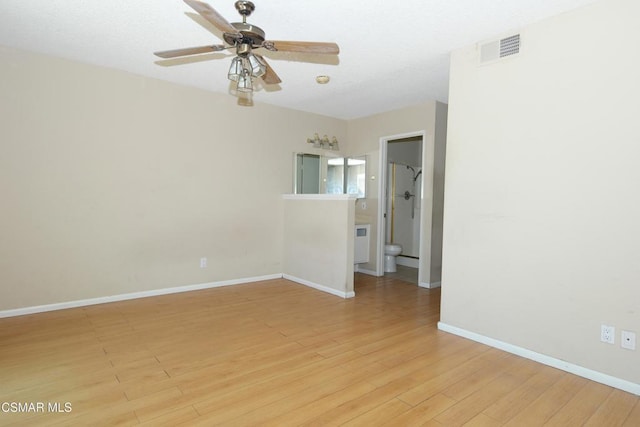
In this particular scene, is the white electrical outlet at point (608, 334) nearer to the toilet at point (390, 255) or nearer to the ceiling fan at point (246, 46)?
the ceiling fan at point (246, 46)

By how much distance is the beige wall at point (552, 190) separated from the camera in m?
2.25

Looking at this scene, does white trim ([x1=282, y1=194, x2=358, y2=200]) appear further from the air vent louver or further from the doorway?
the air vent louver

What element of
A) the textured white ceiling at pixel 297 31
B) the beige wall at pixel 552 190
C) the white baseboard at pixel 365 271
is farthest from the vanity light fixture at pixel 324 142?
the beige wall at pixel 552 190

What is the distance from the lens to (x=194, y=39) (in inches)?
120

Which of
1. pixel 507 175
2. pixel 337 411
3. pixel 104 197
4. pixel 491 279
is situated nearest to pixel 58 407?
pixel 337 411

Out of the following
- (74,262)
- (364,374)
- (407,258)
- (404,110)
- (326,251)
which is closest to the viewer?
(364,374)

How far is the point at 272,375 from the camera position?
2346mm

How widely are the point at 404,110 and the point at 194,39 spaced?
3140 millimetres

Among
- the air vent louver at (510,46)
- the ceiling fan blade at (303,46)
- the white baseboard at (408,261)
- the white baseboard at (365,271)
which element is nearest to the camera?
the ceiling fan blade at (303,46)

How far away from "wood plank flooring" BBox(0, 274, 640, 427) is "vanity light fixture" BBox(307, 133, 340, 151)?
2.96m

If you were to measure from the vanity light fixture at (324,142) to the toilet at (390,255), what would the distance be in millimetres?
1885

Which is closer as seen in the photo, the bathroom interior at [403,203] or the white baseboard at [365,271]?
the white baseboard at [365,271]

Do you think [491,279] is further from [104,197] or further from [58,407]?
[104,197]

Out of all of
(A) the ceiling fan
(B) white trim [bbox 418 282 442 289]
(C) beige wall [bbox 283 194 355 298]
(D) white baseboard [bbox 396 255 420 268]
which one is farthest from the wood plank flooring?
(D) white baseboard [bbox 396 255 420 268]
